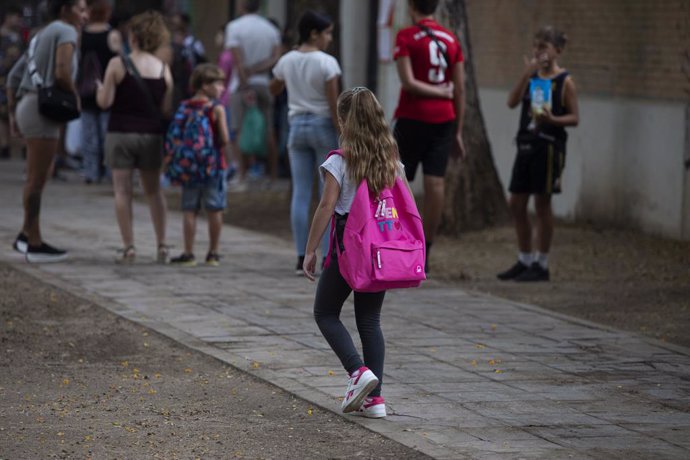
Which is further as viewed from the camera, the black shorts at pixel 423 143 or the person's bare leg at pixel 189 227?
the person's bare leg at pixel 189 227

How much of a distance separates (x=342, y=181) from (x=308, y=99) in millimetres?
3891

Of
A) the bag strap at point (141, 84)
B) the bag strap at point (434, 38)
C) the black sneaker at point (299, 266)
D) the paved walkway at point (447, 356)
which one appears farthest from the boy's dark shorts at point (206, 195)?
the bag strap at point (434, 38)

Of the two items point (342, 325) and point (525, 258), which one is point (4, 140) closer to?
point (525, 258)

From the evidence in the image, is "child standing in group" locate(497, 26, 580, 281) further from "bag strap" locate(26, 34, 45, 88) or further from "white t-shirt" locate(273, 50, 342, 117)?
"bag strap" locate(26, 34, 45, 88)

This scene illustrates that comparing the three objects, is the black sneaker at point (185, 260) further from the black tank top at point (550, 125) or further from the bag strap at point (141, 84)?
the black tank top at point (550, 125)

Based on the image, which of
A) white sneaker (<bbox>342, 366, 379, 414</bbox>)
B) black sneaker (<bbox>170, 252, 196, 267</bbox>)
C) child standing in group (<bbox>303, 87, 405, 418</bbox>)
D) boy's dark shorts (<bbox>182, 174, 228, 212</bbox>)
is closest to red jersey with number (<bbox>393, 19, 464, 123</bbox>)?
boy's dark shorts (<bbox>182, 174, 228, 212</bbox>)

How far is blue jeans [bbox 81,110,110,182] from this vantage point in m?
16.5

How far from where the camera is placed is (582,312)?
9125 millimetres

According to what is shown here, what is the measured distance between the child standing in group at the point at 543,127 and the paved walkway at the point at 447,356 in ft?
2.55

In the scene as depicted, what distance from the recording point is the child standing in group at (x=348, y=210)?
20.0ft

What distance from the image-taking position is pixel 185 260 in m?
10.6

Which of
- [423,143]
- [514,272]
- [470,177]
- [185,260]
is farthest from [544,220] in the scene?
[185,260]

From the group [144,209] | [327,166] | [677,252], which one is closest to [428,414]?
[327,166]

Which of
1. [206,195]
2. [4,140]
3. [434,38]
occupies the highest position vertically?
[434,38]
